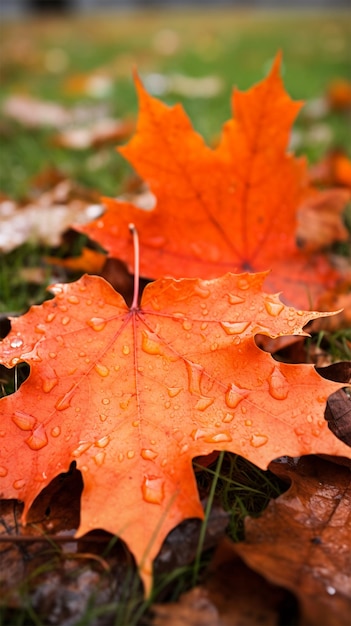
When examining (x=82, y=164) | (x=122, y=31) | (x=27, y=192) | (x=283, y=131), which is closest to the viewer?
(x=283, y=131)

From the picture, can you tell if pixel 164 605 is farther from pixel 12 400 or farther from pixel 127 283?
pixel 127 283

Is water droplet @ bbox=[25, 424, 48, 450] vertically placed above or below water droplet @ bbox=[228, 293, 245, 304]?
below

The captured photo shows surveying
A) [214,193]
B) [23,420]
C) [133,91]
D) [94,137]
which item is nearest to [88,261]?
[214,193]

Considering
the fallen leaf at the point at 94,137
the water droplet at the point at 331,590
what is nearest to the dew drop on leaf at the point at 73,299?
the water droplet at the point at 331,590

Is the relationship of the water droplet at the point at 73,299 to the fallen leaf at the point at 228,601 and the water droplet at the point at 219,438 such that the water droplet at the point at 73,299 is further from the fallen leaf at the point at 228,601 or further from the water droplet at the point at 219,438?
the fallen leaf at the point at 228,601

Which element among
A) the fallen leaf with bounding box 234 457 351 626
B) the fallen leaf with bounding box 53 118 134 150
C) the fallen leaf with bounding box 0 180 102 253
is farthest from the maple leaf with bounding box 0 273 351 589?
the fallen leaf with bounding box 53 118 134 150

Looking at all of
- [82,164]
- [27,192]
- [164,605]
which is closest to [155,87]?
[82,164]

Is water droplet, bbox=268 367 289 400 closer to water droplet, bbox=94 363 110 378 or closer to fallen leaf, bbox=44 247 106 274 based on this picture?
water droplet, bbox=94 363 110 378
